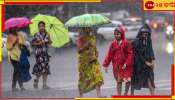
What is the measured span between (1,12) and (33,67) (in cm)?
341

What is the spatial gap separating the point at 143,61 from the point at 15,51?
8.74 ft

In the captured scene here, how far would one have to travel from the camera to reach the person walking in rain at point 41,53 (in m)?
13.4

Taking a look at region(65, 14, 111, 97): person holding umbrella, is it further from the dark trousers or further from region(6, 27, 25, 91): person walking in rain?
the dark trousers

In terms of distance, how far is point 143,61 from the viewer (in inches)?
498

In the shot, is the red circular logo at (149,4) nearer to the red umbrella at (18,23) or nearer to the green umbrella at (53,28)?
the green umbrella at (53,28)

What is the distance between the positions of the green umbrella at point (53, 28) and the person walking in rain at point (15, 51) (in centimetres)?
36

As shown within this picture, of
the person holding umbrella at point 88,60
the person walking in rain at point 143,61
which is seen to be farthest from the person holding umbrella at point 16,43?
the person walking in rain at point 143,61

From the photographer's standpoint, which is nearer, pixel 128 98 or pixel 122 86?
pixel 128 98

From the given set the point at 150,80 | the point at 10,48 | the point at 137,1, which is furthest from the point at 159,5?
the point at 10,48

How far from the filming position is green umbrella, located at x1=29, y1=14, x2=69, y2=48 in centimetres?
1324

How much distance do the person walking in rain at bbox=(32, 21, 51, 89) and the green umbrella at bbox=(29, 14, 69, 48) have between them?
11 centimetres

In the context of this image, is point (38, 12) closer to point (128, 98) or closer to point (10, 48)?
point (10, 48)

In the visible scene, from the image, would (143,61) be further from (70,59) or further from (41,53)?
(70,59)

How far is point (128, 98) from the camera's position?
37.0ft
